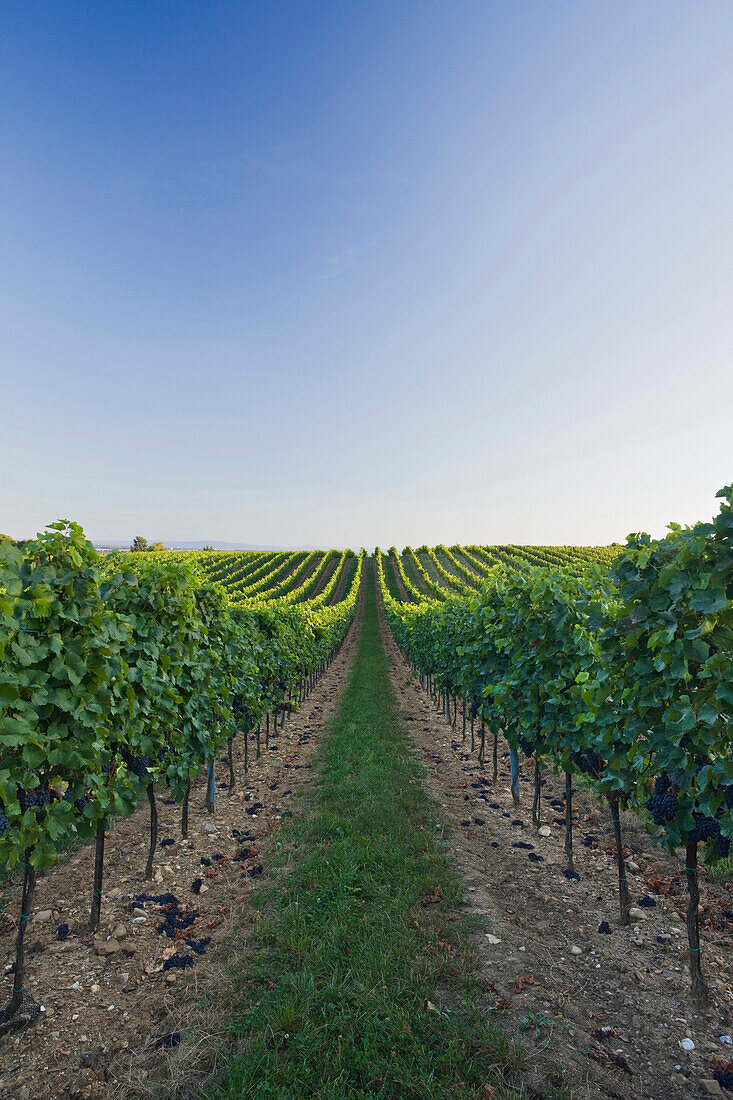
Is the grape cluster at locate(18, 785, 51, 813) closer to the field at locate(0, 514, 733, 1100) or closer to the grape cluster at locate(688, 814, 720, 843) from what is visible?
the field at locate(0, 514, 733, 1100)

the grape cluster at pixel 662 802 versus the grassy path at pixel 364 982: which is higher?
the grape cluster at pixel 662 802

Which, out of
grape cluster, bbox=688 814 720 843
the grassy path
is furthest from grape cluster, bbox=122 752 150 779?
grape cluster, bbox=688 814 720 843

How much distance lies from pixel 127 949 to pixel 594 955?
449cm

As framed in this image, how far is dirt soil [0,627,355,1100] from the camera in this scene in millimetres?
3566

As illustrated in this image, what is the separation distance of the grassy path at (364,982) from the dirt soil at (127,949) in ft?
1.82

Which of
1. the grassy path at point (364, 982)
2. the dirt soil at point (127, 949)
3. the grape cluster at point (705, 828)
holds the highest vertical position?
the grape cluster at point (705, 828)

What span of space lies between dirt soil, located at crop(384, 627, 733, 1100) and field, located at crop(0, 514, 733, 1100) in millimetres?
26

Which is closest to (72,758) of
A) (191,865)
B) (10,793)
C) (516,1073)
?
(10,793)

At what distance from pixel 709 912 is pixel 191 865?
6117 mm

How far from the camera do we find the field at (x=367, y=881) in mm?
3541

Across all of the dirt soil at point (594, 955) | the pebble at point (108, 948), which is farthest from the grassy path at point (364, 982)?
the pebble at point (108, 948)

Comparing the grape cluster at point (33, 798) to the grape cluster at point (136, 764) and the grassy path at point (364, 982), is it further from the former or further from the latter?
the grassy path at point (364, 982)

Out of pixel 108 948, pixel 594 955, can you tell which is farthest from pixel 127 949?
pixel 594 955

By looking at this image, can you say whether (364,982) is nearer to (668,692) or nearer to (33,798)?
(33,798)
